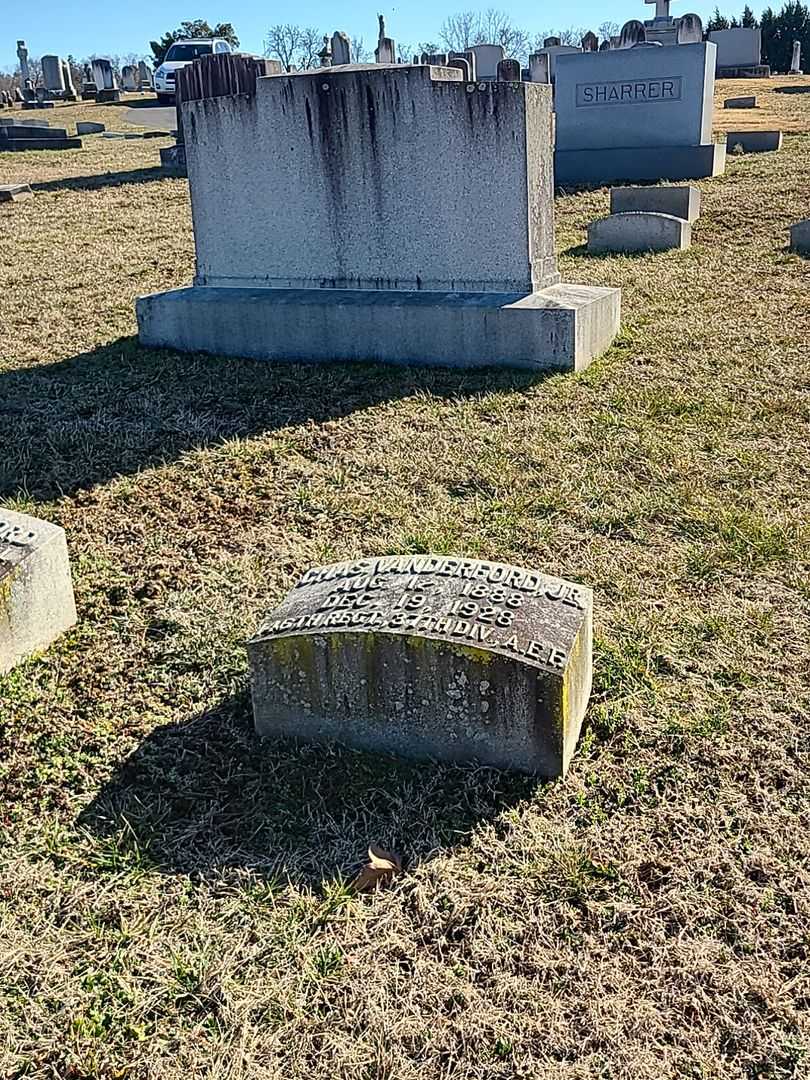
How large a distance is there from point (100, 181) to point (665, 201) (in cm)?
917

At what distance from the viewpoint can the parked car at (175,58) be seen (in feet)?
97.7

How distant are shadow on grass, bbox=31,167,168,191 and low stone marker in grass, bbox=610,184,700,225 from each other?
802 centimetres

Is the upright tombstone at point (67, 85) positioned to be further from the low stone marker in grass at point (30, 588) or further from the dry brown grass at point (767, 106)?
the low stone marker in grass at point (30, 588)

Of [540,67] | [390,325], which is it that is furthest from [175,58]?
[390,325]

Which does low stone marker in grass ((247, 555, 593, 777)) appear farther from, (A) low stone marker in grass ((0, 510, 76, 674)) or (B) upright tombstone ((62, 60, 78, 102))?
(B) upright tombstone ((62, 60, 78, 102))

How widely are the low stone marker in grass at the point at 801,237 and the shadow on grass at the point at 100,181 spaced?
10.00m

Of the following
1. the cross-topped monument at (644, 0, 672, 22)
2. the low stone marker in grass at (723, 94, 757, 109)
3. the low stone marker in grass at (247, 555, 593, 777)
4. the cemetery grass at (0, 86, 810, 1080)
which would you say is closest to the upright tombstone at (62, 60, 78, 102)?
the cross-topped monument at (644, 0, 672, 22)

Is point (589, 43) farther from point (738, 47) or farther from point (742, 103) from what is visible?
point (738, 47)

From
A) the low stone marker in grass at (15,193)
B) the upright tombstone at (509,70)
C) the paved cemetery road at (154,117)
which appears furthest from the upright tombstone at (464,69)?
the paved cemetery road at (154,117)

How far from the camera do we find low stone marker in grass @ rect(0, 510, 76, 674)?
342 centimetres

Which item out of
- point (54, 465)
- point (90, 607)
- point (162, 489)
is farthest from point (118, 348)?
point (90, 607)

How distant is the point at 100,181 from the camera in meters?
15.6

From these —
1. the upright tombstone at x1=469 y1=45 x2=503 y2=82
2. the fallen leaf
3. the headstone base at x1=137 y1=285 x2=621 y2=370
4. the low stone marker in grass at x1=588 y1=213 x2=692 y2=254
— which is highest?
the upright tombstone at x1=469 y1=45 x2=503 y2=82

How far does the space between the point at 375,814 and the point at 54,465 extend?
128 inches
